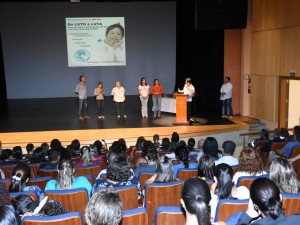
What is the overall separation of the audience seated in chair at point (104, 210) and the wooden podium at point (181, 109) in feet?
28.8

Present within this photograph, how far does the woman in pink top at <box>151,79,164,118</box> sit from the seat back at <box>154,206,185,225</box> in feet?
30.4

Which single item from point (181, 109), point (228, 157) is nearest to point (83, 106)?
point (181, 109)

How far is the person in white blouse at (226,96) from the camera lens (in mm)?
12055

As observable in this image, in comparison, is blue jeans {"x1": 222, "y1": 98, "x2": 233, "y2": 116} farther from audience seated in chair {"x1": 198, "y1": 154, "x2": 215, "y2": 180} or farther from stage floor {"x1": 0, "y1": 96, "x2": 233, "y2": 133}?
audience seated in chair {"x1": 198, "y1": 154, "x2": 215, "y2": 180}

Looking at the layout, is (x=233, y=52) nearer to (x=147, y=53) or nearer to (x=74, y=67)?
(x=147, y=53)

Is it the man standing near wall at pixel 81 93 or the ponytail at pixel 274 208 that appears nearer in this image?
the ponytail at pixel 274 208

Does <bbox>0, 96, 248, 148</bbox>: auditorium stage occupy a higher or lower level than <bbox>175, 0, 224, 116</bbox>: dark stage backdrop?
lower

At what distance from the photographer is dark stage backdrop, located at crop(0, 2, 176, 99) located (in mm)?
16656

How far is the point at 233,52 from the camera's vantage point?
13039 mm

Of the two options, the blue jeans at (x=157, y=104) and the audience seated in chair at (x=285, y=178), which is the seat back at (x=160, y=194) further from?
the blue jeans at (x=157, y=104)

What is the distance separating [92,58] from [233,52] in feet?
21.9

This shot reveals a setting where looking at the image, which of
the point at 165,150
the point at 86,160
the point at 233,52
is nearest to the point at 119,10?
the point at 233,52

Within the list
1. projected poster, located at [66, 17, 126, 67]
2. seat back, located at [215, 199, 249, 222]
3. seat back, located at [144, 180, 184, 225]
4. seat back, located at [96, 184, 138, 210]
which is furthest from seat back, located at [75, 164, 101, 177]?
projected poster, located at [66, 17, 126, 67]

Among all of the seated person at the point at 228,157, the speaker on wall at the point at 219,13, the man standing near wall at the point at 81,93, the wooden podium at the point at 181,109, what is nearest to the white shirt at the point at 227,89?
the speaker on wall at the point at 219,13
